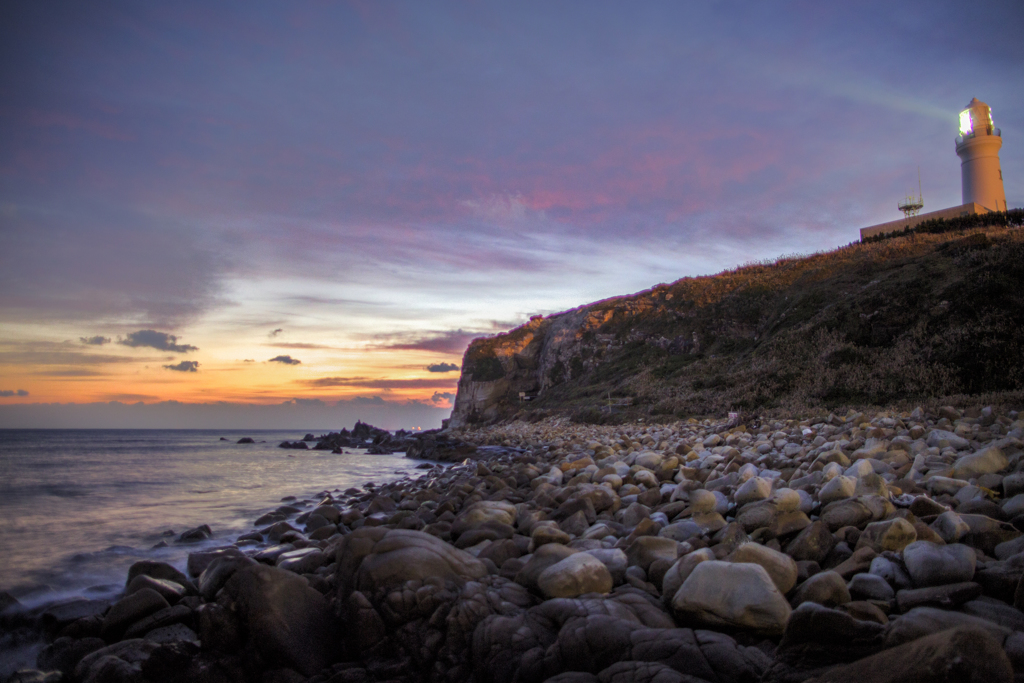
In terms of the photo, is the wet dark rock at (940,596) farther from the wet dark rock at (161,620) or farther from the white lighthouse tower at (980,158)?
the white lighthouse tower at (980,158)

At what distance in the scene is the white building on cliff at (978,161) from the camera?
33.4m

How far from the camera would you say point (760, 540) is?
359 cm

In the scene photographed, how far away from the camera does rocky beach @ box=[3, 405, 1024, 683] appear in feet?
7.30

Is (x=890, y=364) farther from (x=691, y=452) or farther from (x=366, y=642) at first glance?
(x=366, y=642)

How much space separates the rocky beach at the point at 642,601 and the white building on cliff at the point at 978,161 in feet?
120

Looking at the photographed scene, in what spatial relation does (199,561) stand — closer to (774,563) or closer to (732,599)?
(732,599)

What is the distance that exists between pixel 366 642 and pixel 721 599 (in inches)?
79.7

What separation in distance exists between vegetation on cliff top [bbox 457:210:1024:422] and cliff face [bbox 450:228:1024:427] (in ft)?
0.18

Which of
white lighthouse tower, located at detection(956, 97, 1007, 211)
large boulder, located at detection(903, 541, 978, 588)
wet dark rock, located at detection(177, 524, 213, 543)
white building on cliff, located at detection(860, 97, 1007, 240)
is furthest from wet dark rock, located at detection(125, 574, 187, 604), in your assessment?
white lighthouse tower, located at detection(956, 97, 1007, 211)

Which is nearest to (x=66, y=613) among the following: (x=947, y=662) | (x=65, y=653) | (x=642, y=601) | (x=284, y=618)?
(x=65, y=653)

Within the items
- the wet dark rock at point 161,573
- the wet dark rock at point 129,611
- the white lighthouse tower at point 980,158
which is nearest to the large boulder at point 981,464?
the wet dark rock at point 129,611

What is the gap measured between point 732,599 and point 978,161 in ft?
151

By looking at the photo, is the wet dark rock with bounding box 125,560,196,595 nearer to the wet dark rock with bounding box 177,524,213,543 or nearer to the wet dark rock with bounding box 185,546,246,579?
the wet dark rock with bounding box 185,546,246,579

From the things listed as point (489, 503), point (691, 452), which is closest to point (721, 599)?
point (489, 503)
